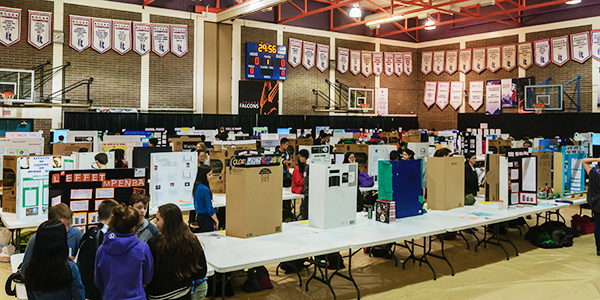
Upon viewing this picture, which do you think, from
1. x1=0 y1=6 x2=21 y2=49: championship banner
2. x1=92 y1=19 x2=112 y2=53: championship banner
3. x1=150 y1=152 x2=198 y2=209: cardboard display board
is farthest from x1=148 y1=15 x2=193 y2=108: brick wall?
x1=150 y1=152 x2=198 y2=209: cardboard display board

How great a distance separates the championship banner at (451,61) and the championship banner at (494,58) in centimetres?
148

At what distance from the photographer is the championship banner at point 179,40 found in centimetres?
1538

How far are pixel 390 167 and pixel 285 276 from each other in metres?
1.80

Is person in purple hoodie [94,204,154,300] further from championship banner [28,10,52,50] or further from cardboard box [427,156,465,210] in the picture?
championship banner [28,10,52,50]

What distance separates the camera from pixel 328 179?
4617mm

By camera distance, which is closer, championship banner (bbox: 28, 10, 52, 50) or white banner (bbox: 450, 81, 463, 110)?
championship banner (bbox: 28, 10, 52, 50)

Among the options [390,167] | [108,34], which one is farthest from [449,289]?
[108,34]

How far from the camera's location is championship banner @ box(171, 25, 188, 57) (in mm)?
15383

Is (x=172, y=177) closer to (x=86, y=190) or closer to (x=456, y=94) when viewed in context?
(x=86, y=190)

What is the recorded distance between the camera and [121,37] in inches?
571

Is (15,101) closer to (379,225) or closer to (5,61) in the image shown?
(5,61)

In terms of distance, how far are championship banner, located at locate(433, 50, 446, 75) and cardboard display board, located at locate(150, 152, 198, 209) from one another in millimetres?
16777

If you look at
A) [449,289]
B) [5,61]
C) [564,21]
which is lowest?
[449,289]

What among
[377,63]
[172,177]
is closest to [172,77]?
[377,63]
